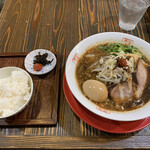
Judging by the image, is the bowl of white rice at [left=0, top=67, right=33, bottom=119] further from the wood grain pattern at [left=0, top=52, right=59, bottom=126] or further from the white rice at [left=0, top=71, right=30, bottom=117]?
the wood grain pattern at [left=0, top=52, right=59, bottom=126]

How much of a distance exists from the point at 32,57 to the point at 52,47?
367 mm

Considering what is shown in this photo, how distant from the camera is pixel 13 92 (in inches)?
57.9

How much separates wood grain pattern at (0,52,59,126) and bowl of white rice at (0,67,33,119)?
0.12 m

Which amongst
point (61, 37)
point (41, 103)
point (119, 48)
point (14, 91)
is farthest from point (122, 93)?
point (61, 37)

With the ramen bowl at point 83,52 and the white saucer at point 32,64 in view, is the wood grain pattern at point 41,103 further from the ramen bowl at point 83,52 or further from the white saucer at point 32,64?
the ramen bowl at point 83,52

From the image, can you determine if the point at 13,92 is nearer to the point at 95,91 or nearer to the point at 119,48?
the point at 95,91

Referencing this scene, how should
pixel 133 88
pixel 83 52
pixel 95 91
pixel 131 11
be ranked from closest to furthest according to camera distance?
pixel 95 91 < pixel 133 88 < pixel 83 52 < pixel 131 11

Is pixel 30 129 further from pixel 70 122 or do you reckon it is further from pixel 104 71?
pixel 104 71

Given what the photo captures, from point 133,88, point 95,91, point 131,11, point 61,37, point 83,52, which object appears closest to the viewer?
point 95,91

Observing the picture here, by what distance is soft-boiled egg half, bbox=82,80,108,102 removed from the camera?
55.7 inches

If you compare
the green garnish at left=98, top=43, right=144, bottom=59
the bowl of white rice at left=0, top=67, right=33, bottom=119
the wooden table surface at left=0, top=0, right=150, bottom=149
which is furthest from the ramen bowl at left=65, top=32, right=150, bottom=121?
the bowl of white rice at left=0, top=67, right=33, bottom=119

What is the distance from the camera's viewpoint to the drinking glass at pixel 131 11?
6.76ft

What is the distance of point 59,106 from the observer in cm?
156

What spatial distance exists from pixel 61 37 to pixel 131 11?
45.6 inches
